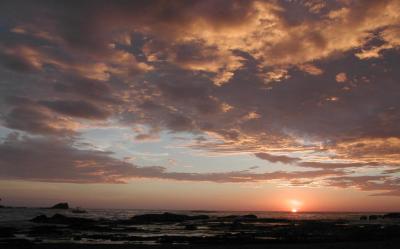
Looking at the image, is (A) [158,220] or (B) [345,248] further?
(A) [158,220]

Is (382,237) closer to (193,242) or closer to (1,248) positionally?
(193,242)

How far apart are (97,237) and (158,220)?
55.7 m

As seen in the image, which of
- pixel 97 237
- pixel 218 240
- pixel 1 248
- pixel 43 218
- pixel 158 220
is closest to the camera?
pixel 1 248

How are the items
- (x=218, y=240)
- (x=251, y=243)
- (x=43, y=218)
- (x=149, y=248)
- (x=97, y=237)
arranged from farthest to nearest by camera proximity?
(x=43, y=218) < (x=97, y=237) < (x=218, y=240) < (x=251, y=243) < (x=149, y=248)

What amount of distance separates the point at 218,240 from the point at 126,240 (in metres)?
10.3

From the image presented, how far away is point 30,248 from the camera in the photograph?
3247 cm

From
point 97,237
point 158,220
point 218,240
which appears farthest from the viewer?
point 158,220

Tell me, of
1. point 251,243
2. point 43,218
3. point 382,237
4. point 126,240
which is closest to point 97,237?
point 126,240

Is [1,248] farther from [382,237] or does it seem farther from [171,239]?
[382,237]

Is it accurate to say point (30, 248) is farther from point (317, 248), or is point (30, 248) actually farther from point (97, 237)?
point (317, 248)

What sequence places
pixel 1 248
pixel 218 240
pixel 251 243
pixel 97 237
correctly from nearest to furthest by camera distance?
pixel 1 248, pixel 251 243, pixel 218 240, pixel 97 237

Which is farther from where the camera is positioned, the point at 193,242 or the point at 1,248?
the point at 193,242

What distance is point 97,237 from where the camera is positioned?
4662 centimetres

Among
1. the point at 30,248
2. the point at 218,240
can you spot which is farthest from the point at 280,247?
the point at 30,248
